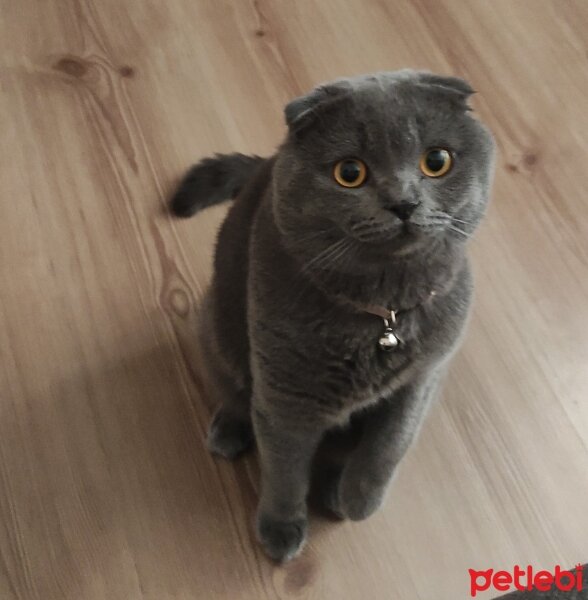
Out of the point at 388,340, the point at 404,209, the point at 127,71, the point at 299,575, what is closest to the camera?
the point at 404,209

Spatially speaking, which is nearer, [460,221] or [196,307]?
[460,221]

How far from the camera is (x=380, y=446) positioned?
2.98ft

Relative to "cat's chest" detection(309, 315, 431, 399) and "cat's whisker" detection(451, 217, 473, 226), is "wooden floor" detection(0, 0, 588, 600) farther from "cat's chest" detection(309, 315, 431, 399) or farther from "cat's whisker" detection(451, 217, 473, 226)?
"cat's whisker" detection(451, 217, 473, 226)

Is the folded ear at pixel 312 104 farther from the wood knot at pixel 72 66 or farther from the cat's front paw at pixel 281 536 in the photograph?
the wood knot at pixel 72 66

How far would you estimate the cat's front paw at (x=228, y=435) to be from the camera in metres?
1.06

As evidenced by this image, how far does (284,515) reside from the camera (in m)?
0.98

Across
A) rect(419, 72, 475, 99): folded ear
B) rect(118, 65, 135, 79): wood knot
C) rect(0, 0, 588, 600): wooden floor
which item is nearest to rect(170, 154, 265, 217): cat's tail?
rect(0, 0, 588, 600): wooden floor

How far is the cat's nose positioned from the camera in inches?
25.1

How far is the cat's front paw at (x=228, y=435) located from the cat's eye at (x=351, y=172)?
485mm

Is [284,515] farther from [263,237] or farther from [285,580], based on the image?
[263,237]

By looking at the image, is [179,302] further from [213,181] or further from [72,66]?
[72,66]

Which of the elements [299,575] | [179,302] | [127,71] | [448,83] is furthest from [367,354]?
[127,71]

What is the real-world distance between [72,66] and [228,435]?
0.79 meters

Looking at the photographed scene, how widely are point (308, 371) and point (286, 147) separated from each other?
9.1 inches
